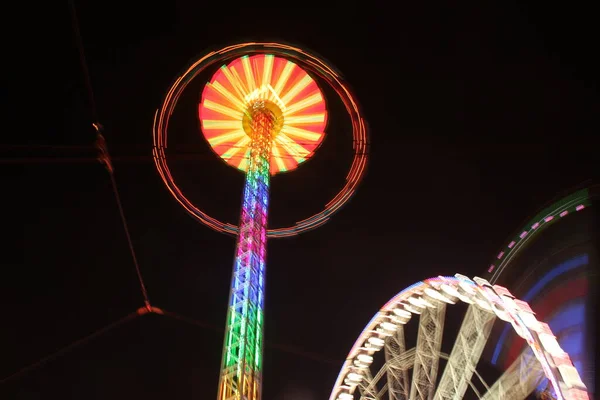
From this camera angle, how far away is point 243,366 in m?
10.8

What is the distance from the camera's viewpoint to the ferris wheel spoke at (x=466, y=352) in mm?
11883

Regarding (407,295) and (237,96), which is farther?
(237,96)

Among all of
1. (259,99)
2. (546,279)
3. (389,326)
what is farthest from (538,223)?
(259,99)

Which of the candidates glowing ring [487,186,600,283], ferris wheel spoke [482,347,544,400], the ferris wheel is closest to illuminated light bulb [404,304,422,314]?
the ferris wheel

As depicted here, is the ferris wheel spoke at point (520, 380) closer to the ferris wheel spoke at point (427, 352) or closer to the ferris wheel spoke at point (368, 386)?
the ferris wheel spoke at point (427, 352)

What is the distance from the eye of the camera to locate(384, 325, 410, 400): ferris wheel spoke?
1429 centimetres

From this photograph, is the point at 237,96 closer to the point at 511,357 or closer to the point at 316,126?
the point at 316,126

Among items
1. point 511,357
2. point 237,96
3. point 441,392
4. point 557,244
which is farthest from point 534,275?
point 237,96

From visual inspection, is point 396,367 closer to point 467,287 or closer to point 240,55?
point 467,287

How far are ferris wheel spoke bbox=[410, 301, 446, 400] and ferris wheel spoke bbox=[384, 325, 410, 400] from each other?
71cm

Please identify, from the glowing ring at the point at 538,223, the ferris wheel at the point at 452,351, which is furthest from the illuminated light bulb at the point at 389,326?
the glowing ring at the point at 538,223

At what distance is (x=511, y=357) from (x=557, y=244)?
4884mm

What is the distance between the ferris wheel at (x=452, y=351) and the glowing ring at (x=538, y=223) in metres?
6.55

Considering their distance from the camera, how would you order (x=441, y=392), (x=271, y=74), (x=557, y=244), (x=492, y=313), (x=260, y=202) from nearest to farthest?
1. (x=492, y=313)
2. (x=441, y=392)
3. (x=260, y=202)
4. (x=271, y=74)
5. (x=557, y=244)
